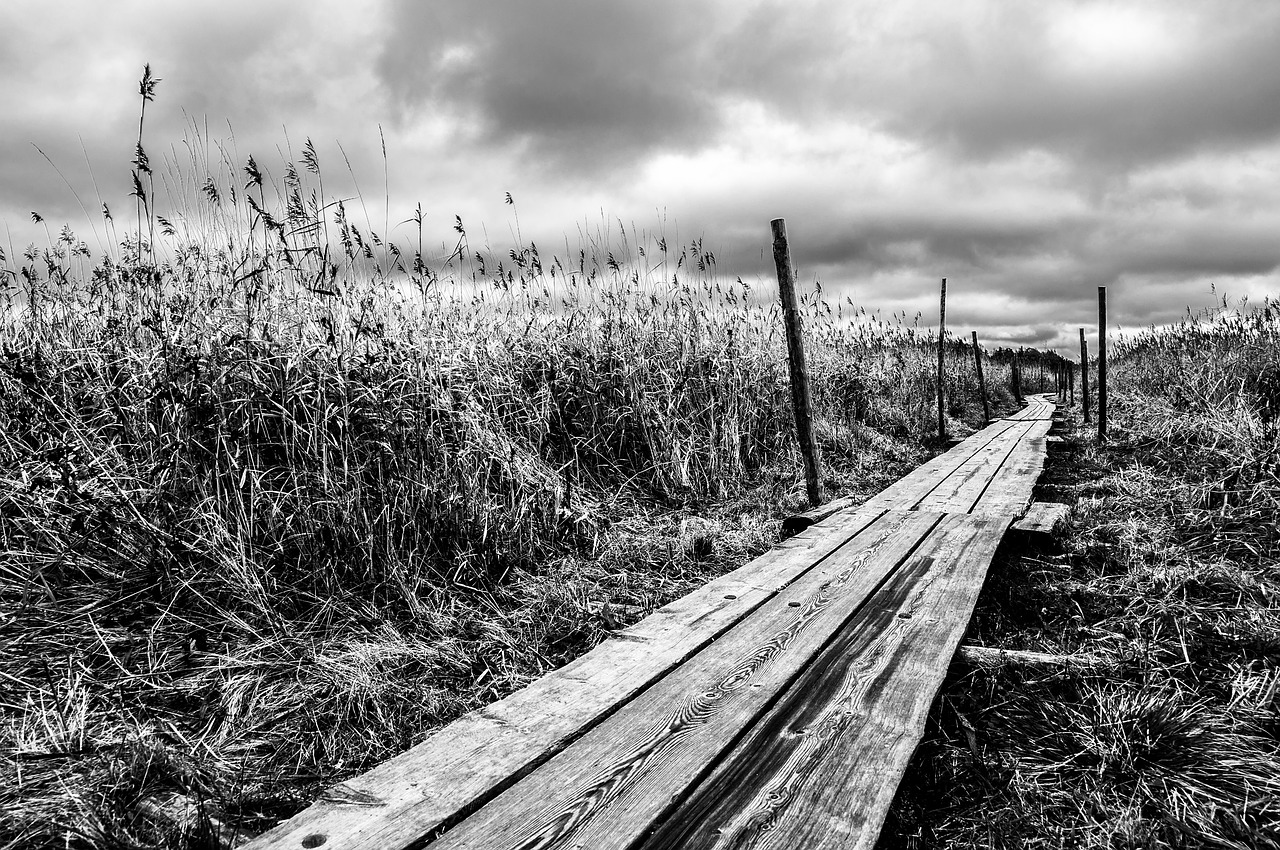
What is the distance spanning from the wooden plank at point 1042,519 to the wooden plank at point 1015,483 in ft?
0.36

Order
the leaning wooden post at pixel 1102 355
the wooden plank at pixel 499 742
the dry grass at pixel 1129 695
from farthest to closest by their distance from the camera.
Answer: the leaning wooden post at pixel 1102 355 → the dry grass at pixel 1129 695 → the wooden plank at pixel 499 742

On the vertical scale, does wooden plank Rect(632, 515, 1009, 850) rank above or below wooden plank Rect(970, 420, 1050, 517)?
above

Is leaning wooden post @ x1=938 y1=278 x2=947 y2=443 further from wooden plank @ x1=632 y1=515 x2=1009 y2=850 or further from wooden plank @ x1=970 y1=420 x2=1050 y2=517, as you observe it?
wooden plank @ x1=632 y1=515 x2=1009 y2=850

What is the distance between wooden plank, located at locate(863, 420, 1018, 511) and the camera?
16.2 ft

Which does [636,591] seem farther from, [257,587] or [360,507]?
[257,587]

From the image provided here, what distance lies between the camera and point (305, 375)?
312 centimetres

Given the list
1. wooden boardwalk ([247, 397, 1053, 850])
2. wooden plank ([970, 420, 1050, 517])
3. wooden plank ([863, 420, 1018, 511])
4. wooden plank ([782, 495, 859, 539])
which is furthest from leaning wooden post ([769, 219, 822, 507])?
wooden boardwalk ([247, 397, 1053, 850])

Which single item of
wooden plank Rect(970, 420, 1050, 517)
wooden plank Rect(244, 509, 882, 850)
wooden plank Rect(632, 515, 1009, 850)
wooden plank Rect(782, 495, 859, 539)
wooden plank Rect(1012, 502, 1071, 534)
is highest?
wooden plank Rect(244, 509, 882, 850)

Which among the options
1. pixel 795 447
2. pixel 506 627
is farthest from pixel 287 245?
pixel 795 447

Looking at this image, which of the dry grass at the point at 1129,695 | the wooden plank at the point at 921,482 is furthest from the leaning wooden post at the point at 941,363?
the dry grass at the point at 1129,695

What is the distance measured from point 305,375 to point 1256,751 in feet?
12.3

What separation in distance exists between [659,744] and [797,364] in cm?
415

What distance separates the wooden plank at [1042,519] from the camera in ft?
12.7

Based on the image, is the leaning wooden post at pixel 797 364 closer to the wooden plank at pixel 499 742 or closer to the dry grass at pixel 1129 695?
the dry grass at pixel 1129 695
